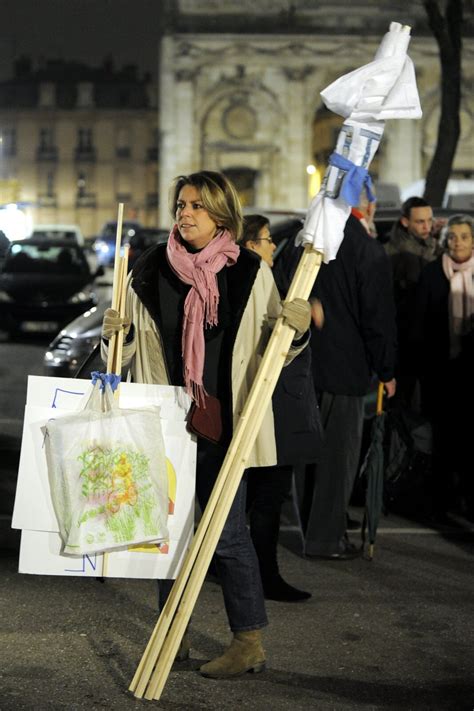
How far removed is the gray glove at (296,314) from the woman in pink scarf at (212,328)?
51mm

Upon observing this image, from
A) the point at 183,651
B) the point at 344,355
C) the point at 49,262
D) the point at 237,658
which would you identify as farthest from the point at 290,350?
the point at 49,262

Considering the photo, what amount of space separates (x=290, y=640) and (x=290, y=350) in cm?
139

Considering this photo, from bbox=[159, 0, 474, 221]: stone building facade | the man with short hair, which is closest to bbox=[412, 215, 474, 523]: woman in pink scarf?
the man with short hair

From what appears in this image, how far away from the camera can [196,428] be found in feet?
17.0

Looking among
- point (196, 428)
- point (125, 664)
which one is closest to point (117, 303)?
point (196, 428)

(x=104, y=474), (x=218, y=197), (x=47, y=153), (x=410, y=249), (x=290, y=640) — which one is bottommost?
(x=290, y=640)

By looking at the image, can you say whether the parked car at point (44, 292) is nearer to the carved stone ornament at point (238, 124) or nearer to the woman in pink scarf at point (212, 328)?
the woman in pink scarf at point (212, 328)

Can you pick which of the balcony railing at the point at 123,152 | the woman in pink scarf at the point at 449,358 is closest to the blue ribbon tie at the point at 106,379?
the woman in pink scarf at the point at 449,358

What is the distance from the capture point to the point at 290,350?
5.30 metres

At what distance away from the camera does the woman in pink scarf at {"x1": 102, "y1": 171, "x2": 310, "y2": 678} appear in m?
5.24

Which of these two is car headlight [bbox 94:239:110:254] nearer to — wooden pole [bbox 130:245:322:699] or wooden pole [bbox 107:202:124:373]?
wooden pole [bbox 107:202:124:373]

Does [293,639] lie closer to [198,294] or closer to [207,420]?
[207,420]

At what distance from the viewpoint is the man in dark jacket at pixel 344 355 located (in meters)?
7.50

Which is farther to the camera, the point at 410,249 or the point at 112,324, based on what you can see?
the point at 410,249
